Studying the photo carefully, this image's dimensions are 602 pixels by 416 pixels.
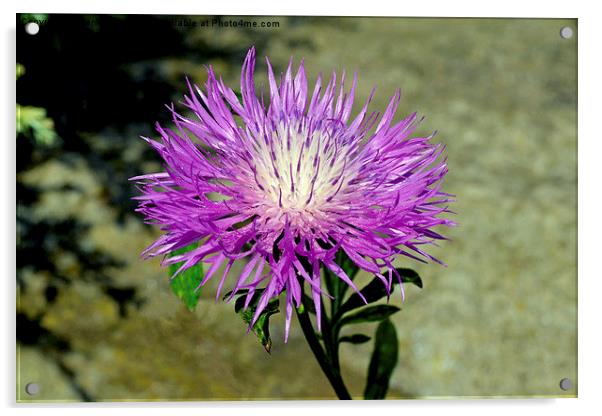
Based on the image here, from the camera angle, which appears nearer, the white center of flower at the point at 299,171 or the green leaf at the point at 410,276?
the white center of flower at the point at 299,171

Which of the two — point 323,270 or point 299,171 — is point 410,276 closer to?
point 323,270

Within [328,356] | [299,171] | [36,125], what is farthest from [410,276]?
[36,125]

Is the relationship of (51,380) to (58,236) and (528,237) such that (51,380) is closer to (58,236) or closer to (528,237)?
(58,236)

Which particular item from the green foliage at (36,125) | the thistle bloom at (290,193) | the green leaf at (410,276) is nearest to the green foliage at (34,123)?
the green foliage at (36,125)

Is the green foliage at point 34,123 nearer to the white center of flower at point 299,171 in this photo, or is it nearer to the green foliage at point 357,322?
the white center of flower at point 299,171

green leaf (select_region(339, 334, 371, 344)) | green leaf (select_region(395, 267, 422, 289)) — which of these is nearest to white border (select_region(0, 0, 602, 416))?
green leaf (select_region(339, 334, 371, 344))
